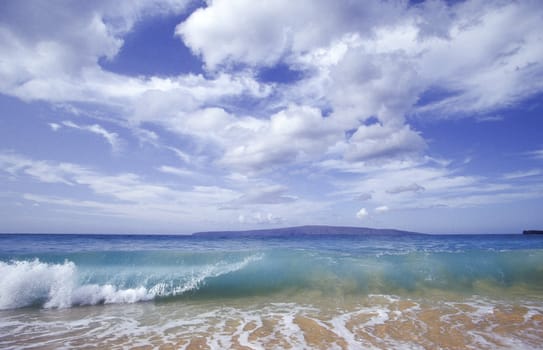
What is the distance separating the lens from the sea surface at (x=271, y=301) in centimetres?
623

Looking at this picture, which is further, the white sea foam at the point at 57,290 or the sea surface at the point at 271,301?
the white sea foam at the point at 57,290

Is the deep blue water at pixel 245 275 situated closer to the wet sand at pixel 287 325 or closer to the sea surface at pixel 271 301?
the sea surface at pixel 271 301

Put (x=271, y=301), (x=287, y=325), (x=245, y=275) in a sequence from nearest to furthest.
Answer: (x=287, y=325)
(x=271, y=301)
(x=245, y=275)

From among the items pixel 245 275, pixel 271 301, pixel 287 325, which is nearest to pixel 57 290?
pixel 245 275

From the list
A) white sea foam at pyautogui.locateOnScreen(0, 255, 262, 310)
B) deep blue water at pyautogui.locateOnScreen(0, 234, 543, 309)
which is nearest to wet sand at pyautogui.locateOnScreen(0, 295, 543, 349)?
white sea foam at pyautogui.locateOnScreen(0, 255, 262, 310)

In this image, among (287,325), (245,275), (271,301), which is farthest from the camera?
(245,275)

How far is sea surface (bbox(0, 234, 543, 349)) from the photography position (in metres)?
6.23

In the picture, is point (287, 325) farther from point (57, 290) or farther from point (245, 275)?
point (57, 290)

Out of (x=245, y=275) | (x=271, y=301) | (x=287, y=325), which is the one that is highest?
(x=245, y=275)

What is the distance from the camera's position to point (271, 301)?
10.3 m

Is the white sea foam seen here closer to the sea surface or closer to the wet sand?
the sea surface

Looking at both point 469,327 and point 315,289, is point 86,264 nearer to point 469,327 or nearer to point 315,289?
point 315,289

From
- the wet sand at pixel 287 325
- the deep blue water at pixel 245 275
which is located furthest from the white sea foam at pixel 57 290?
the wet sand at pixel 287 325

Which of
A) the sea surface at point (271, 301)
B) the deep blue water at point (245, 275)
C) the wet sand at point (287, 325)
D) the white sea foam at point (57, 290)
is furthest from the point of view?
the deep blue water at point (245, 275)
